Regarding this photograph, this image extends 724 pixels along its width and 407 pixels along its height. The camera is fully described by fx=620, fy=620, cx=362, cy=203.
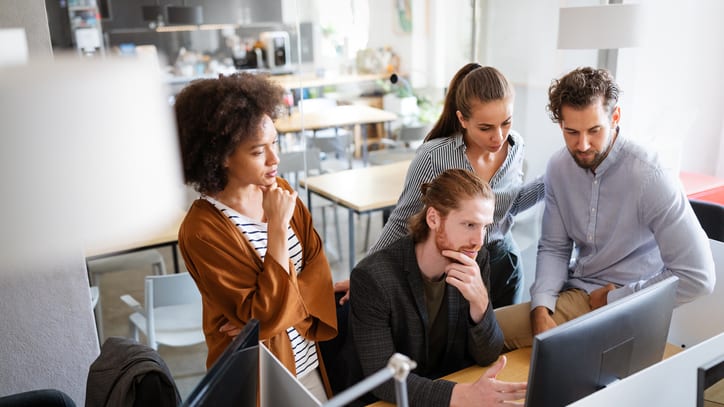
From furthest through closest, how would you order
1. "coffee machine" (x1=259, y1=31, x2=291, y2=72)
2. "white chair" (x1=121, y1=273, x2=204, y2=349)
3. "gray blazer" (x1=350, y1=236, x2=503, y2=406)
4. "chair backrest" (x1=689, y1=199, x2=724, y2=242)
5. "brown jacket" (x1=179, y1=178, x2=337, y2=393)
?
1. "coffee machine" (x1=259, y1=31, x2=291, y2=72)
2. "white chair" (x1=121, y1=273, x2=204, y2=349)
3. "chair backrest" (x1=689, y1=199, x2=724, y2=242)
4. "gray blazer" (x1=350, y1=236, x2=503, y2=406)
5. "brown jacket" (x1=179, y1=178, x2=337, y2=393)

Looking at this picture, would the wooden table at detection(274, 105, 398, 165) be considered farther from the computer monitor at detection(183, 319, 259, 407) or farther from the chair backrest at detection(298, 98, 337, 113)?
the computer monitor at detection(183, 319, 259, 407)

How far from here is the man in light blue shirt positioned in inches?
66.3

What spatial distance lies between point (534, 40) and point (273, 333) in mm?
2894

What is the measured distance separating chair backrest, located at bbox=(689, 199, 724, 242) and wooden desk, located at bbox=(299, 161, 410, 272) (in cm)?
147

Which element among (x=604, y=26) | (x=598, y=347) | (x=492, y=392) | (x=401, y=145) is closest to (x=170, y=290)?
(x=492, y=392)

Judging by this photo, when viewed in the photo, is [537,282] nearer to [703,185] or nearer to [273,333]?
[273,333]

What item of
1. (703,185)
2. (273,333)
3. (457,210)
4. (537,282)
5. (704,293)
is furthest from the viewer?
(703,185)

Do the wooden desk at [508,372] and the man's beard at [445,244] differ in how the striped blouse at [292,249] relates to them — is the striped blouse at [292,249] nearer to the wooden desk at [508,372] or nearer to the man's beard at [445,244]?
the wooden desk at [508,372]

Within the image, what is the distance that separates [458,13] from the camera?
3.71 metres

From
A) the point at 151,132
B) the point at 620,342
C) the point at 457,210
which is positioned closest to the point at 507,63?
the point at 457,210

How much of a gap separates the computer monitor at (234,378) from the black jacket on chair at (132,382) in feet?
0.90

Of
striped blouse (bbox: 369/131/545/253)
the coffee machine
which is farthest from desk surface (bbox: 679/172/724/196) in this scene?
the coffee machine

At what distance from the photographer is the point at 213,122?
1372 mm

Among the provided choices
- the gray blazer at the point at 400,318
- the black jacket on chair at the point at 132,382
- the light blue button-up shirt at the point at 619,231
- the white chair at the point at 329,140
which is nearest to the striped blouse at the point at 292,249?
the gray blazer at the point at 400,318
